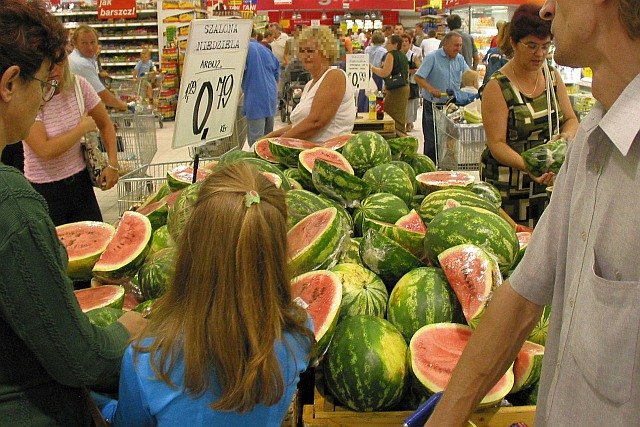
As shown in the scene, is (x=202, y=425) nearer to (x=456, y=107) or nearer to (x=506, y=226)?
(x=506, y=226)

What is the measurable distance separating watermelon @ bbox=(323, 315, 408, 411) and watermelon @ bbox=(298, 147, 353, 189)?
1.11 metres

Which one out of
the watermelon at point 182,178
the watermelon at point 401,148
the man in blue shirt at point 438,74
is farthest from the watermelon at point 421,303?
the man in blue shirt at point 438,74

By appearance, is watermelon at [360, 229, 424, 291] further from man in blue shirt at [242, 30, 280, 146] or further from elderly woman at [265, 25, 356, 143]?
man in blue shirt at [242, 30, 280, 146]

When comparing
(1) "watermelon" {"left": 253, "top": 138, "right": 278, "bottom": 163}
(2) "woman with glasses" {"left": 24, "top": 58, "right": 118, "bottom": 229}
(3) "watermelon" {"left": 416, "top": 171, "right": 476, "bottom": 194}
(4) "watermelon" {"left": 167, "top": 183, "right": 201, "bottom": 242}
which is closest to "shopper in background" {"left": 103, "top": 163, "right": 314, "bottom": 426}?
(4) "watermelon" {"left": 167, "top": 183, "right": 201, "bottom": 242}

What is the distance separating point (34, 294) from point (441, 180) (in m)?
2.03

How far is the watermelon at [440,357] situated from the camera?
5.56 feet

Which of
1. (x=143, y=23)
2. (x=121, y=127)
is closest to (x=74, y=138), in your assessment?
(x=121, y=127)

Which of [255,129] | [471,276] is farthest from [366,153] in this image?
[255,129]

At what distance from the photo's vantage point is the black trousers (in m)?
3.56

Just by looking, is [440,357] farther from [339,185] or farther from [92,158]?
[92,158]

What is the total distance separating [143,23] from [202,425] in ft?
48.9

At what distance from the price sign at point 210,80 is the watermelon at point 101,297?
1.01m

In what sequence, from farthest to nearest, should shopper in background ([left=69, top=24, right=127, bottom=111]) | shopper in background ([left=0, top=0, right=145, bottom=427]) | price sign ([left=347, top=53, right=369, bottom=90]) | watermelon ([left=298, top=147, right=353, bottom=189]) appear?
price sign ([left=347, top=53, right=369, bottom=90]) → shopper in background ([left=69, top=24, right=127, bottom=111]) → watermelon ([left=298, top=147, right=353, bottom=189]) → shopper in background ([left=0, top=0, right=145, bottom=427])

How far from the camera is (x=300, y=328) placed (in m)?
1.56
